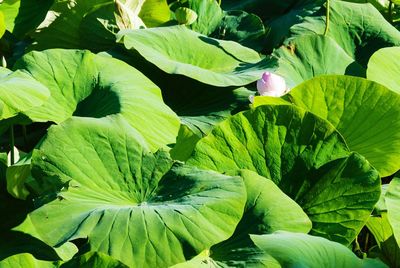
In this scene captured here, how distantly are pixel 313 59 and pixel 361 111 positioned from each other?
384 millimetres

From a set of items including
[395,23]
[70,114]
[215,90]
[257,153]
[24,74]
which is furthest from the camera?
[395,23]

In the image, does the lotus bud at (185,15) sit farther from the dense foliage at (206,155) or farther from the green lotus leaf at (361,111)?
the green lotus leaf at (361,111)

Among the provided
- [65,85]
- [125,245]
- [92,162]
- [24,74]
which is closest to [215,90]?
[65,85]

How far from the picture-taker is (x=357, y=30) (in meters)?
2.35

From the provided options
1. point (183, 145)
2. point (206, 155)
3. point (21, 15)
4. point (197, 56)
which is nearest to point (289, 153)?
point (206, 155)

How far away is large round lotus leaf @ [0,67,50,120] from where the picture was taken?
1628mm

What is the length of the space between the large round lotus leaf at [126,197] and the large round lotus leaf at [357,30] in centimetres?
91

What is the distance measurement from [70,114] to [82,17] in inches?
27.7

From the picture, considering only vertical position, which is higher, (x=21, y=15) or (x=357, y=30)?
(x=357, y=30)

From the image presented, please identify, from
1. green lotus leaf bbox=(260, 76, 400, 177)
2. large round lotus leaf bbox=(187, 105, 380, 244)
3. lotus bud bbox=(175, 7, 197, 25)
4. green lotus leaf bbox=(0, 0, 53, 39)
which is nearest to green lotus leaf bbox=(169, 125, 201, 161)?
large round lotus leaf bbox=(187, 105, 380, 244)

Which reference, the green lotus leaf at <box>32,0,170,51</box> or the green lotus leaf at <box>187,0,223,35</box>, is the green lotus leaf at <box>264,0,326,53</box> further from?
the green lotus leaf at <box>32,0,170,51</box>

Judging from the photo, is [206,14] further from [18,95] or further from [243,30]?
[18,95]

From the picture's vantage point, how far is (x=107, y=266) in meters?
1.30

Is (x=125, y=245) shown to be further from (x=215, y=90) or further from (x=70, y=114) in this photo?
(x=215, y=90)
